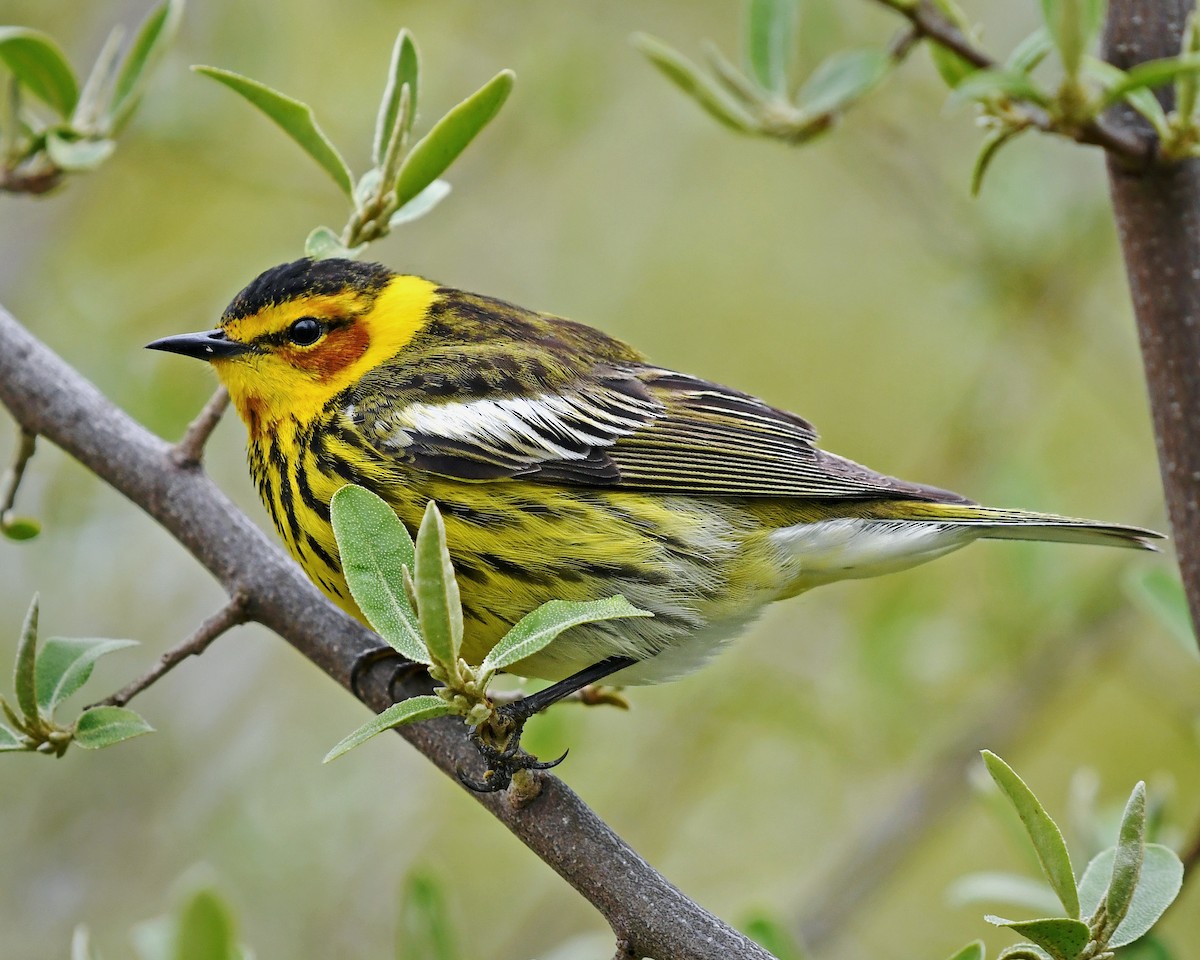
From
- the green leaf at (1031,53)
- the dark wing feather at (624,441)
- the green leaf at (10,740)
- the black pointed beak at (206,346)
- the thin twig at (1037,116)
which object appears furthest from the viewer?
the black pointed beak at (206,346)

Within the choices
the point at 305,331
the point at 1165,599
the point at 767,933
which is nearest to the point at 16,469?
the point at 305,331

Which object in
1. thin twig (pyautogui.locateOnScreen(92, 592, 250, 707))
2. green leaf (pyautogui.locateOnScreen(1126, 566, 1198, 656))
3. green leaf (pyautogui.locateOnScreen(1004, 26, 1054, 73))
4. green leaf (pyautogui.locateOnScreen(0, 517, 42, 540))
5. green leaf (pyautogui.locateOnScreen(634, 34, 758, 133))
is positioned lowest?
green leaf (pyautogui.locateOnScreen(0, 517, 42, 540))

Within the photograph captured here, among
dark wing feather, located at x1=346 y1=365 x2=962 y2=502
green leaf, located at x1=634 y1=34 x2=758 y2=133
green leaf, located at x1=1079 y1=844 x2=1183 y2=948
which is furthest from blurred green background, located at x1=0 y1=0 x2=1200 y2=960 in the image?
green leaf, located at x1=1079 y1=844 x2=1183 y2=948

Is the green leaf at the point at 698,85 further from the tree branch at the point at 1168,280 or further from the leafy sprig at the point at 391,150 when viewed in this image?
the tree branch at the point at 1168,280

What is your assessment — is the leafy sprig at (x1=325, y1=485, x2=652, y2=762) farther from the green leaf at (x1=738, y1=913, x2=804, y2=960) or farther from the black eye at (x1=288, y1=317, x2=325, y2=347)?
the black eye at (x1=288, y1=317, x2=325, y2=347)

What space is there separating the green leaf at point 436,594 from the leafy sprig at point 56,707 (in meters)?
0.58

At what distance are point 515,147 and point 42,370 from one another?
3001mm

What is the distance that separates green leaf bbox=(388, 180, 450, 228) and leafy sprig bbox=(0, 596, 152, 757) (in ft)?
2.88

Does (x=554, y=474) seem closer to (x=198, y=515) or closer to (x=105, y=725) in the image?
(x=198, y=515)

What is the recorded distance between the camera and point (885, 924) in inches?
252

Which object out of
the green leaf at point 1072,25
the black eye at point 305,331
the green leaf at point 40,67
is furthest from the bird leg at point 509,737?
the green leaf at point 40,67

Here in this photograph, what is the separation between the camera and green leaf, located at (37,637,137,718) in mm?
2227

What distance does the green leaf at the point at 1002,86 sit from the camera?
2.25 meters

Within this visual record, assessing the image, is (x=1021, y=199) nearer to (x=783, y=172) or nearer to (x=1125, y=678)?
(x=1125, y=678)
